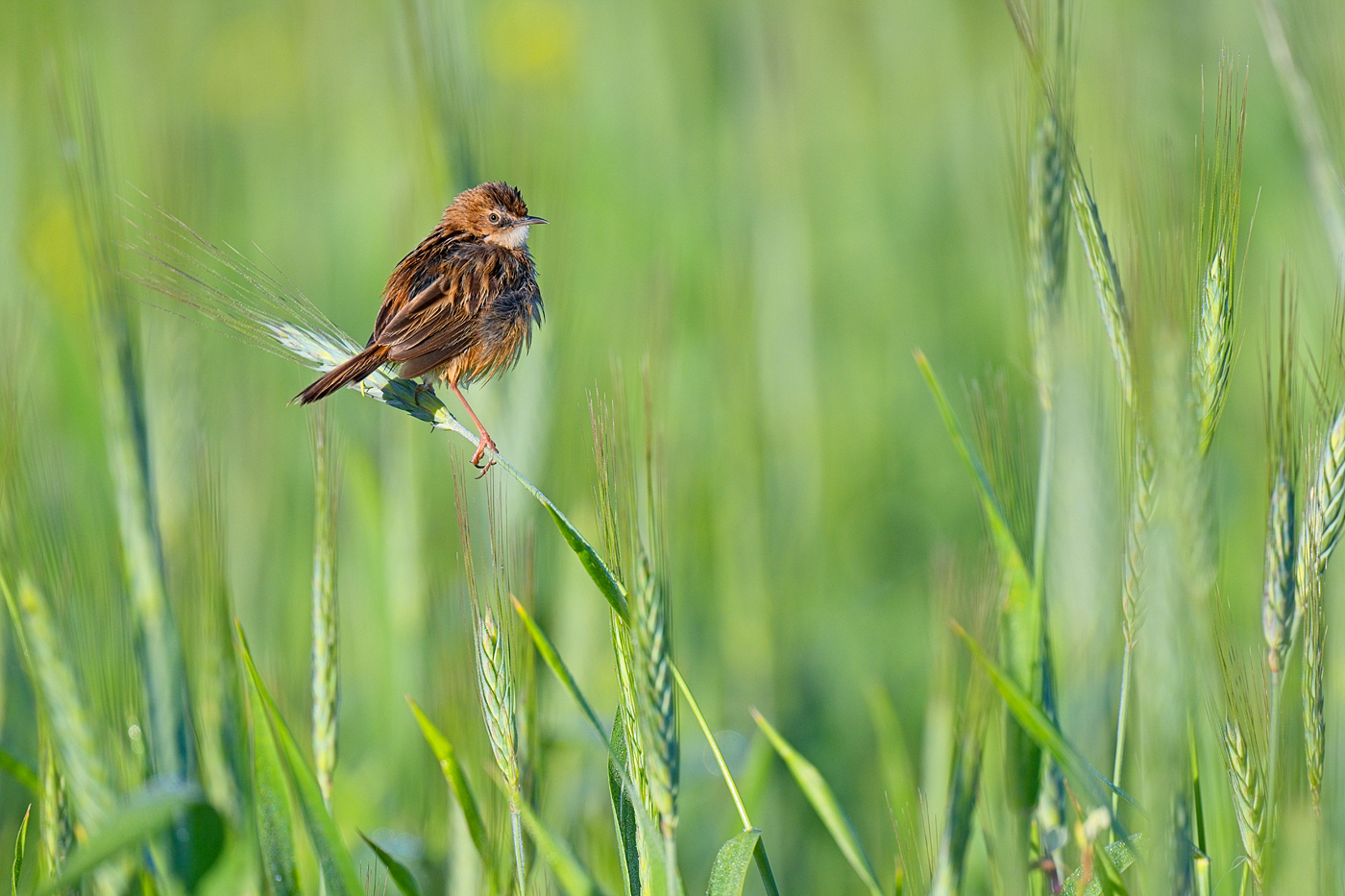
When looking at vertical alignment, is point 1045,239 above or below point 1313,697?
above

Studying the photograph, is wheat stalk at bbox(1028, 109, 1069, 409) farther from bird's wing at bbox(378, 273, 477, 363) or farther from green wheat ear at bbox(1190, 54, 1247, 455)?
bird's wing at bbox(378, 273, 477, 363)

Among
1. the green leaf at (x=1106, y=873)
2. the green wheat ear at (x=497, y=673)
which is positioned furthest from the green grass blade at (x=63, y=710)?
the green leaf at (x=1106, y=873)

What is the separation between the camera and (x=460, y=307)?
2.33 m

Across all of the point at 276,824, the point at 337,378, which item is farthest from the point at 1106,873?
the point at 337,378

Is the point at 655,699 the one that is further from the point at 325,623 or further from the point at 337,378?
the point at 337,378

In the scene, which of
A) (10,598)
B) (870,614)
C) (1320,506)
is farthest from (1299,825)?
(870,614)

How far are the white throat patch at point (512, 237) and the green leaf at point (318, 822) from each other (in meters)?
1.67

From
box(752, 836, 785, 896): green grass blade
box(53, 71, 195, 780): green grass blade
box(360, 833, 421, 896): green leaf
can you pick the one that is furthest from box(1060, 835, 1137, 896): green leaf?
box(53, 71, 195, 780): green grass blade

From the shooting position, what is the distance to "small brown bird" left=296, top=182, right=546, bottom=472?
2154mm

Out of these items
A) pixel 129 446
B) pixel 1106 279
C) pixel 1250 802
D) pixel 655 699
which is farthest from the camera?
pixel 129 446

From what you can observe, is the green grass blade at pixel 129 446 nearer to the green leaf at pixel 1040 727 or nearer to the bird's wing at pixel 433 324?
the bird's wing at pixel 433 324

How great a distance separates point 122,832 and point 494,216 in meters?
1.93

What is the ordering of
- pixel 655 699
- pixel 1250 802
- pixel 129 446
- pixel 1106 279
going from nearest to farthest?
pixel 655 699, pixel 1250 802, pixel 1106 279, pixel 129 446

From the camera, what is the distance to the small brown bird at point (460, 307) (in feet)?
7.07
